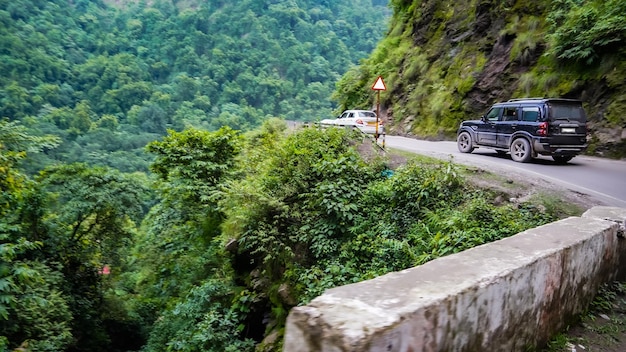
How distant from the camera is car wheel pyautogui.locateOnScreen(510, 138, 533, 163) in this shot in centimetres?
1107

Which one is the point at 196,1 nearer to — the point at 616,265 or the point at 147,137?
the point at 147,137

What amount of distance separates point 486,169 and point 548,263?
20.2ft

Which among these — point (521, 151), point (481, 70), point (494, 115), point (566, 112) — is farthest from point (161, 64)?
point (566, 112)

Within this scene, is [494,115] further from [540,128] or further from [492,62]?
[492,62]

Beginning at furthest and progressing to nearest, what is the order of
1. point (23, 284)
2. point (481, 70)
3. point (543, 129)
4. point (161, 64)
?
1. point (161, 64)
2. point (481, 70)
3. point (543, 129)
4. point (23, 284)

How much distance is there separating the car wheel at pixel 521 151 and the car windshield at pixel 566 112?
1.01m

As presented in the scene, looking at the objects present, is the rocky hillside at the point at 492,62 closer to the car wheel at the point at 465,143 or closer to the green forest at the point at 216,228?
the green forest at the point at 216,228

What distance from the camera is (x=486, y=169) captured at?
361 inches

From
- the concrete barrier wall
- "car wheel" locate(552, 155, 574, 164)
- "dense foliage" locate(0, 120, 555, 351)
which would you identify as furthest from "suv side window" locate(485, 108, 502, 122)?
the concrete barrier wall

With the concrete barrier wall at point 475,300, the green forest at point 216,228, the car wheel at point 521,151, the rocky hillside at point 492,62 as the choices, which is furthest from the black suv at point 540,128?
the concrete barrier wall at point 475,300

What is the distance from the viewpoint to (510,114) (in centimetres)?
1165

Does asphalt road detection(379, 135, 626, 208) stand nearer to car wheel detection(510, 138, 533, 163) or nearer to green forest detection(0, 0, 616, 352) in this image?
car wheel detection(510, 138, 533, 163)

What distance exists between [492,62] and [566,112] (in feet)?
23.9

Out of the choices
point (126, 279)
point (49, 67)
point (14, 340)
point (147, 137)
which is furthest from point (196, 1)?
point (14, 340)
